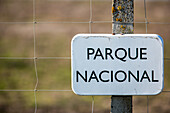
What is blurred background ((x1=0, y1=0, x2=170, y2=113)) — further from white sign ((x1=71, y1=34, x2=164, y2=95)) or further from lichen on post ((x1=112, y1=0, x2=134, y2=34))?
white sign ((x1=71, y1=34, x2=164, y2=95))

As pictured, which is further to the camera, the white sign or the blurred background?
the blurred background

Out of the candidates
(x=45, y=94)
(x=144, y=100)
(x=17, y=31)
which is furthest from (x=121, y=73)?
(x=17, y=31)

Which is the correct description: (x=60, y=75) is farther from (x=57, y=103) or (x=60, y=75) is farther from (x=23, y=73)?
(x=57, y=103)

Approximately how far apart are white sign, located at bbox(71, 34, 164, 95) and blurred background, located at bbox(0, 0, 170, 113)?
9.3 inches

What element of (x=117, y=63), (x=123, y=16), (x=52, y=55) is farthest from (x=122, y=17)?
(x=52, y=55)

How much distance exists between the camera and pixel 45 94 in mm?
4426

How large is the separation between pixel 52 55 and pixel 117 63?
16.5 ft

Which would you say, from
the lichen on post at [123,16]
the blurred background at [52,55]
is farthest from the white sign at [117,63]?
the blurred background at [52,55]

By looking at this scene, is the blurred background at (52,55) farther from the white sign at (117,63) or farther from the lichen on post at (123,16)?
the white sign at (117,63)

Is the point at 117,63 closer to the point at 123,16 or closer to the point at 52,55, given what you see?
the point at 123,16

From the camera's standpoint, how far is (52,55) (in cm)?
653

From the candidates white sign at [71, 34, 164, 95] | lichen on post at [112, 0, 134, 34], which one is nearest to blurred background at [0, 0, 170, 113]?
lichen on post at [112, 0, 134, 34]

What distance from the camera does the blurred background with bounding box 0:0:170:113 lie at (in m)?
3.92

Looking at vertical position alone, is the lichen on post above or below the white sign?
above
